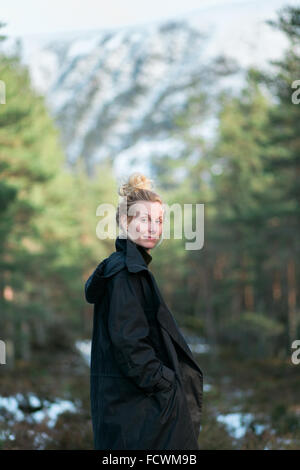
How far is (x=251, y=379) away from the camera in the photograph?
68.6 feet

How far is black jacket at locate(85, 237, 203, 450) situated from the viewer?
127 inches

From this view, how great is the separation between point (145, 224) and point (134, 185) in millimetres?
295

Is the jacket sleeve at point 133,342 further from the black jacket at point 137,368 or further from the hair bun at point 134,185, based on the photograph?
the hair bun at point 134,185

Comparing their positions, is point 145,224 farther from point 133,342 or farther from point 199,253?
point 199,253

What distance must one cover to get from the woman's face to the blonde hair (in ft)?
0.11

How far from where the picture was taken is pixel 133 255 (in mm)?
3486

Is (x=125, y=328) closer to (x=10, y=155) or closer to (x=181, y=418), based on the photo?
(x=181, y=418)

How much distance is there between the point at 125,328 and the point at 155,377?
1.14ft

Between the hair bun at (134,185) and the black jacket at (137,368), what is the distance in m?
0.41

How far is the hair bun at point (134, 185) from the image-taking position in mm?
3693

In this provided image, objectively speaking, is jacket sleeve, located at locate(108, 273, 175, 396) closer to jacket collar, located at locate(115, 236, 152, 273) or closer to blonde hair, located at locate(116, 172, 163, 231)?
jacket collar, located at locate(115, 236, 152, 273)

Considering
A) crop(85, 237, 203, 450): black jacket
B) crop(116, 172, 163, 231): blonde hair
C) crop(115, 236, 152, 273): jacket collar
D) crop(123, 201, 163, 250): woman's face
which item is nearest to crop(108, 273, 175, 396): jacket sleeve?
crop(85, 237, 203, 450): black jacket

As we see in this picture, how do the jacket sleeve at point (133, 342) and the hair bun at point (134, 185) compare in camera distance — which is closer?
the jacket sleeve at point (133, 342)

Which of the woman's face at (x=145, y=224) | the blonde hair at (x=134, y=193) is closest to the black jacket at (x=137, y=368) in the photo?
the woman's face at (x=145, y=224)
